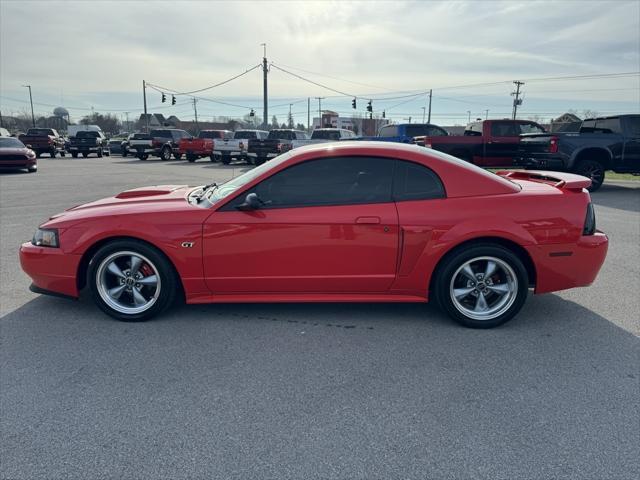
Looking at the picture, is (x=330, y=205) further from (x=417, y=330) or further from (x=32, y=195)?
(x=32, y=195)

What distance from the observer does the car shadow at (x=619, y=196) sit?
10.1 m

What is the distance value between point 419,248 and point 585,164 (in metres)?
10.8

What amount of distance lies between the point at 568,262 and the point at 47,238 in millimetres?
4491

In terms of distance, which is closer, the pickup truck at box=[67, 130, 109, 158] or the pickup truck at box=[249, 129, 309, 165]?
the pickup truck at box=[249, 129, 309, 165]

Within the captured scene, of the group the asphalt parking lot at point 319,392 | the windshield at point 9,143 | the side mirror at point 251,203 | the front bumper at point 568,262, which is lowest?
the asphalt parking lot at point 319,392

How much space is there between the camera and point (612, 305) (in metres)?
4.18

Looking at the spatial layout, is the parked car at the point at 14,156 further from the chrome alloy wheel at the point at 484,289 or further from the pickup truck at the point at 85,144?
the chrome alloy wheel at the point at 484,289

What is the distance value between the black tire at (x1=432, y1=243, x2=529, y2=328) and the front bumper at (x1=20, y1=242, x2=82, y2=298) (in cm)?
312

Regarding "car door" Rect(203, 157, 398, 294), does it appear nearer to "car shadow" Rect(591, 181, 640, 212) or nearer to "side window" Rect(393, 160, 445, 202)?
"side window" Rect(393, 160, 445, 202)

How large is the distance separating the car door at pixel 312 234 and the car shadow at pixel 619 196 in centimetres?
855

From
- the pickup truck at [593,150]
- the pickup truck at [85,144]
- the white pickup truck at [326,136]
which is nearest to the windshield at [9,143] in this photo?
the pickup truck at [85,144]

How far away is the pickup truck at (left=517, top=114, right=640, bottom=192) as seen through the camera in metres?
11.8

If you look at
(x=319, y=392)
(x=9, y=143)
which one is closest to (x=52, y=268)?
(x=319, y=392)

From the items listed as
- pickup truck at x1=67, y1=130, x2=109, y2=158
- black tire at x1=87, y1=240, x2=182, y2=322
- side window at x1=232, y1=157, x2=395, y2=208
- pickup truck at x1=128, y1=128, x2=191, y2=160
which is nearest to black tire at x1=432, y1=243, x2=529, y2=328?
side window at x1=232, y1=157, x2=395, y2=208
